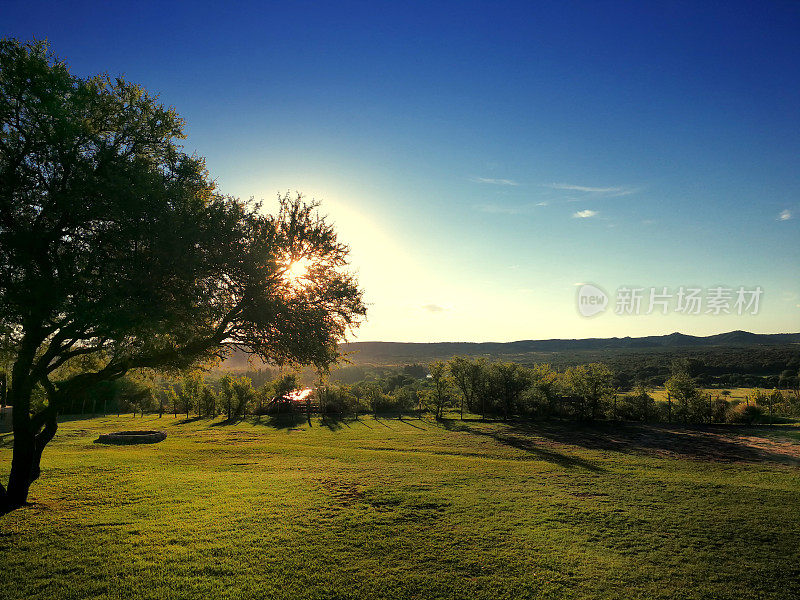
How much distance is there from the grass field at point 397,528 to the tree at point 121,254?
5.49 metres

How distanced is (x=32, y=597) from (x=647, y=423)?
192 feet

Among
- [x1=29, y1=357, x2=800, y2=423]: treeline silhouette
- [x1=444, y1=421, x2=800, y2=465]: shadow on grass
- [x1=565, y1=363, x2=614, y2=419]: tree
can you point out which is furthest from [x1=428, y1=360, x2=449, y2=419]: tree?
[x1=565, y1=363, x2=614, y2=419]: tree

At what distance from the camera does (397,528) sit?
40.7 feet

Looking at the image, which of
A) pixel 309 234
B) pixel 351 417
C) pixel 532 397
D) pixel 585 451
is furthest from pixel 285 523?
pixel 532 397

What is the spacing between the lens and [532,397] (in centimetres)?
5609

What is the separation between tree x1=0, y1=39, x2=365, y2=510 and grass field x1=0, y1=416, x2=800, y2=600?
5488mm

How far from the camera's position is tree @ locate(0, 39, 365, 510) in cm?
1115

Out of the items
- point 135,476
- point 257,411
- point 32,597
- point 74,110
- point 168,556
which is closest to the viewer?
point 32,597

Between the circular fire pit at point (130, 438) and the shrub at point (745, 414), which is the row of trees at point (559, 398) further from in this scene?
the circular fire pit at point (130, 438)

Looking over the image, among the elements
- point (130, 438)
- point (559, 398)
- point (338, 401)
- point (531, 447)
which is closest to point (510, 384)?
point (559, 398)

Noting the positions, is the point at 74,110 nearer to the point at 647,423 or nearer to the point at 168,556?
the point at 168,556

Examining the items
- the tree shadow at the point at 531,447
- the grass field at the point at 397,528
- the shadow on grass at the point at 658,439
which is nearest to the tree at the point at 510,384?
the shadow on grass at the point at 658,439

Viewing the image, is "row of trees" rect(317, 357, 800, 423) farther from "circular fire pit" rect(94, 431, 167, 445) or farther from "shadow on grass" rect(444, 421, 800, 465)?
"circular fire pit" rect(94, 431, 167, 445)

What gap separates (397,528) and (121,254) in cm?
1314
